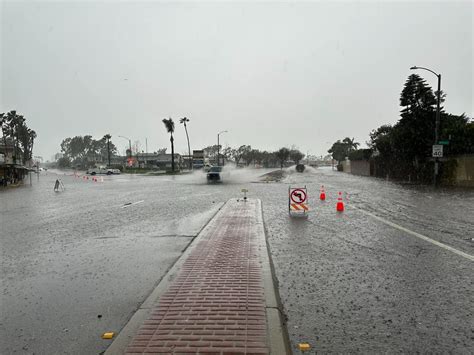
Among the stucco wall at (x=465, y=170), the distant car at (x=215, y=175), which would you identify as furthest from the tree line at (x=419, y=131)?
the distant car at (x=215, y=175)

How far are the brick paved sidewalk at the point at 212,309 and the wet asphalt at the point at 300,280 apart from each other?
1.29 ft

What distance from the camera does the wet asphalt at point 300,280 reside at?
401cm

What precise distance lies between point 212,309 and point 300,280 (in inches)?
72.3

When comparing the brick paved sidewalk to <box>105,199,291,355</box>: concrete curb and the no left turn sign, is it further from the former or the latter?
the no left turn sign

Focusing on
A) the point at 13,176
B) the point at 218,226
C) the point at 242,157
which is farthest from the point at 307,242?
the point at 242,157

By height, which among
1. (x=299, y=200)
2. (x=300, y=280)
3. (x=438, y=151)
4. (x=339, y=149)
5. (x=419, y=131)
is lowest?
(x=300, y=280)

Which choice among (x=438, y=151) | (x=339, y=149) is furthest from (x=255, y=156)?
(x=438, y=151)

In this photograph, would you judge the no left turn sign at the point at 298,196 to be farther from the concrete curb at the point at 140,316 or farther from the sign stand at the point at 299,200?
the concrete curb at the point at 140,316

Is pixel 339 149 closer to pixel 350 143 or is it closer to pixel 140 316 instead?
pixel 350 143

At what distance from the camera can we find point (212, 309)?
14.9 ft

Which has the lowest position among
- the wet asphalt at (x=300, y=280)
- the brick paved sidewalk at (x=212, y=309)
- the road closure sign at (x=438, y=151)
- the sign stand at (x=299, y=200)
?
the wet asphalt at (x=300, y=280)

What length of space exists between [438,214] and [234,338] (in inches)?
454

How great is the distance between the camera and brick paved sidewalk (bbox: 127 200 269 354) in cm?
368

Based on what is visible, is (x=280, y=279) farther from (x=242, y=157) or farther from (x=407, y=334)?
(x=242, y=157)
